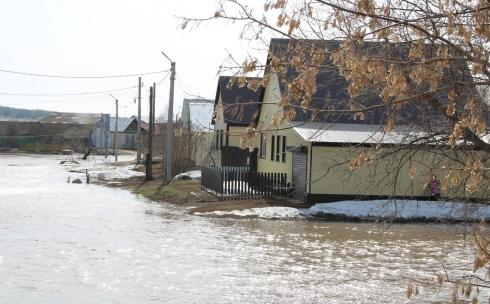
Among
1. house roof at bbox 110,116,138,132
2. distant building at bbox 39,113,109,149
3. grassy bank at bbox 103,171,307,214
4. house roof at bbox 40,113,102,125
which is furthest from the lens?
house roof at bbox 110,116,138,132

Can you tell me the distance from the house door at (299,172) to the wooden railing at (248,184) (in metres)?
0.45

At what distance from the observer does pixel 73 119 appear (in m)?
115

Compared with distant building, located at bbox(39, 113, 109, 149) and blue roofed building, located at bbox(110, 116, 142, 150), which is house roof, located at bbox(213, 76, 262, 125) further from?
blue roofed building, located at bbox(110, 116, 142, 150)

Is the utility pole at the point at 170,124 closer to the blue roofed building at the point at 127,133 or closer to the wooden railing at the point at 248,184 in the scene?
the wooden railing at the point at 248,184

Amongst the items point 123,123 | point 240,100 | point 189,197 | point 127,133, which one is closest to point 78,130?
point 127,133

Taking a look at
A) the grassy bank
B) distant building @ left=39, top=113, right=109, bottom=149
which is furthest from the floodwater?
distant building @ left=39, top=113, right=109, bottom=149

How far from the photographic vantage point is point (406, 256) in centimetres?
1677

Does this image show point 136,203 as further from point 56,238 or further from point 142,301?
point 142,301

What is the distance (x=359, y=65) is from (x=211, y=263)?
10251mm

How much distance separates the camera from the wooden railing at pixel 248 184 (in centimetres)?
2878

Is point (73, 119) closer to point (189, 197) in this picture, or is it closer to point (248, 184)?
point (189, 197)

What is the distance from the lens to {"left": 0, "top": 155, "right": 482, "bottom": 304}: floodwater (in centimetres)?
1176

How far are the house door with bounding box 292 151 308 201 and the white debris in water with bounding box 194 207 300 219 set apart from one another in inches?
79.4

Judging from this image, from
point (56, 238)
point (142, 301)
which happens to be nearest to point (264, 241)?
point (56, 238)
